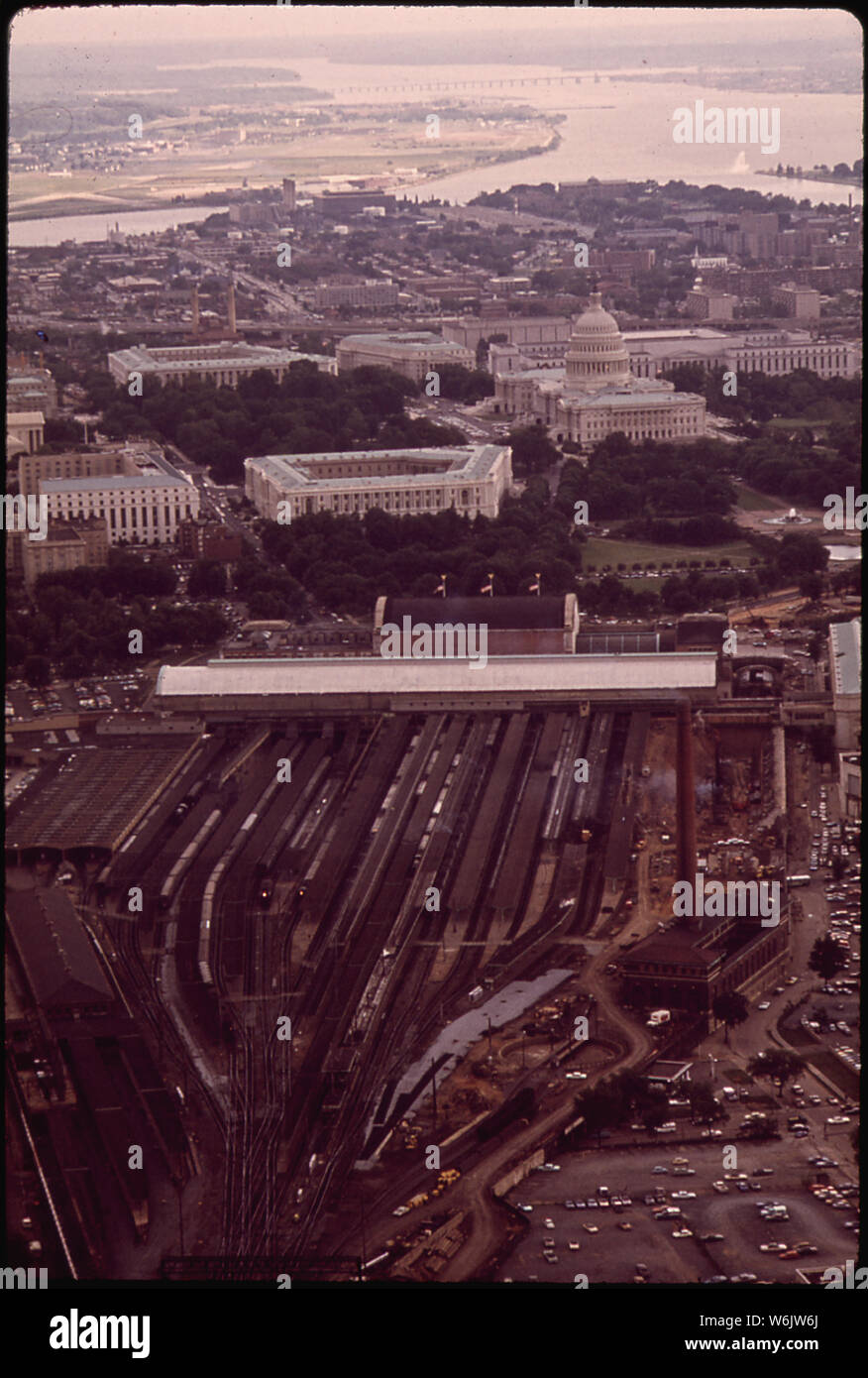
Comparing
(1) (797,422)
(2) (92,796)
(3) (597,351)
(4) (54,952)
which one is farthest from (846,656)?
(3) (597,351)

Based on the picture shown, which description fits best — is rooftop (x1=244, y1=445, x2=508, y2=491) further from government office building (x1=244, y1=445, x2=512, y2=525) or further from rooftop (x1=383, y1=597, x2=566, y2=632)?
rooftop (x1=383, y1=597, x2=566, y2=632)

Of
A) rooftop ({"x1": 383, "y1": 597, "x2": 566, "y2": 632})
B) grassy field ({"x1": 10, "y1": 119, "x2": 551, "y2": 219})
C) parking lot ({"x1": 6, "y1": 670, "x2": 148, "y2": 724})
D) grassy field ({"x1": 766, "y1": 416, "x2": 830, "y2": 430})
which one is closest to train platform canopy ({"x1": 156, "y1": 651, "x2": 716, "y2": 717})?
parking lot ({"x1": 6, "y1": 670, "x2": 148, "y2": 724})

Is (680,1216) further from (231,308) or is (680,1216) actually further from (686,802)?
(231,308)

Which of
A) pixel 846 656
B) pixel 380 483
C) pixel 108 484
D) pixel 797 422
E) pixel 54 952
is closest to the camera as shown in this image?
pixel 54 952

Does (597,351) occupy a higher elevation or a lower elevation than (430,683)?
higher

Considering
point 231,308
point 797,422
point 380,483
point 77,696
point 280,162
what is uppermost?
point 280,162

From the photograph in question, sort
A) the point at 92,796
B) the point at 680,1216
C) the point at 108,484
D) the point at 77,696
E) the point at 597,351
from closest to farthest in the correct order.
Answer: the point at 680,1216 < the point at 92,796 < the point at 77,696 < the point at 108,484 < the point at 597,351
